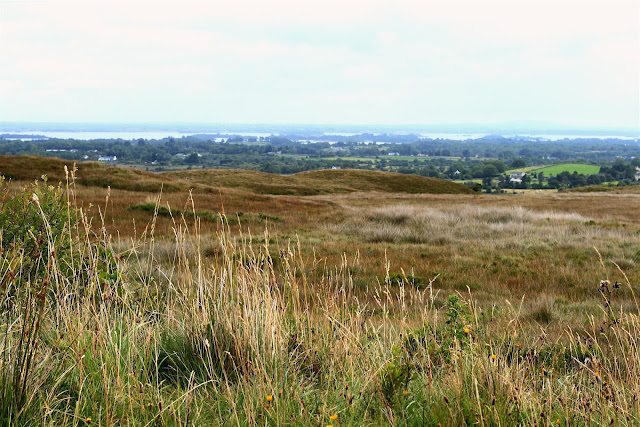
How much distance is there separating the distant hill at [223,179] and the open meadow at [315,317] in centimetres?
586

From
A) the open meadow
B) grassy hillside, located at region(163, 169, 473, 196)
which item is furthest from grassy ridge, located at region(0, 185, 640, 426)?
grassy hillside, located at region(163, 169, 473, 196)

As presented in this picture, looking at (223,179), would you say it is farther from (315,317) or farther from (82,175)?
→ (315,317)

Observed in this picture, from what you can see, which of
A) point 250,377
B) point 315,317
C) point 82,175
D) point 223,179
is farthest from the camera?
point 223,179

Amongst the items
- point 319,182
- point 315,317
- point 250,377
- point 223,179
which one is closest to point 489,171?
point 319,182

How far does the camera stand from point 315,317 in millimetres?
5176

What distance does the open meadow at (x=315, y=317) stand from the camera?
8.89 ft

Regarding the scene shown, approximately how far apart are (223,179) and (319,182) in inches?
429

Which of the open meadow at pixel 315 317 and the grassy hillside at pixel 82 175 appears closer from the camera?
the open meadow at pixel 315 317

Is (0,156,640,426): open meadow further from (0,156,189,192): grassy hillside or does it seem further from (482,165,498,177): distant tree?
(482,165,498,177): distant tree

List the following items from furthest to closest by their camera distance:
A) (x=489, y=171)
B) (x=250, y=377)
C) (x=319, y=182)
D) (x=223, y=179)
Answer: (x=489, y=171)
(x=319, y=182)
(x=223, y=179)
(x=250, y=377)

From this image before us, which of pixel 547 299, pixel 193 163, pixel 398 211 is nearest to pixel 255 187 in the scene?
pixel 398 211

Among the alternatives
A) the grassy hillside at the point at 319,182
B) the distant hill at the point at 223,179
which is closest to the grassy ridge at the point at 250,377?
the distant hill at the point at 223,179

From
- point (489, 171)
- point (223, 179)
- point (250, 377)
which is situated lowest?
point (489, 171)

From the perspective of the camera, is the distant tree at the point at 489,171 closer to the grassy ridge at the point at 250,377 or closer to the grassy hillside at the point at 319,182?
the grassy hillside at the point at 319,182
